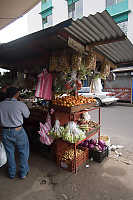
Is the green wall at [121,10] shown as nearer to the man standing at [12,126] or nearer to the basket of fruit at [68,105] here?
the basket of fruit at [68,105]

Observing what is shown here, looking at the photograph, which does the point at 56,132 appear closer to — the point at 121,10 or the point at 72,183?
the point at 72,183

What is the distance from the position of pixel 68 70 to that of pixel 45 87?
655mm

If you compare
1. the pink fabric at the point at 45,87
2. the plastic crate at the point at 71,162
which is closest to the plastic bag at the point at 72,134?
the plastic crate at the point at 71,162

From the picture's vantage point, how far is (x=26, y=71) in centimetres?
412

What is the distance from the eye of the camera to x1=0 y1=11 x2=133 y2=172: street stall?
2.21m

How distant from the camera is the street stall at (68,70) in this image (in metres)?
2.21

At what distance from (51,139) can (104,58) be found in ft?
8.66

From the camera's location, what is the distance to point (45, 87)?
114 inches

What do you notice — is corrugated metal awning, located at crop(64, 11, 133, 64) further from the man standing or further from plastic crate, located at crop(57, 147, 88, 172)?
plastic crate, located at crop(57, 147, 88, 172)

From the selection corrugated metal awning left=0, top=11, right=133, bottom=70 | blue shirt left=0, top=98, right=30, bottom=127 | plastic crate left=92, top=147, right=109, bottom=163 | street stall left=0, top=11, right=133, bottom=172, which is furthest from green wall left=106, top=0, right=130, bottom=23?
blue shirt left=0, top=98, right=30, bottom=127

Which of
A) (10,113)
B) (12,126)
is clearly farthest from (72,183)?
(10,113)

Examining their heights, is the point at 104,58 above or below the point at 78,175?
above

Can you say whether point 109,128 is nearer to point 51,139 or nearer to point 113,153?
point 113,153

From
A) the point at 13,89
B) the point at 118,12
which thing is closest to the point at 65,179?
the point at 13,89
